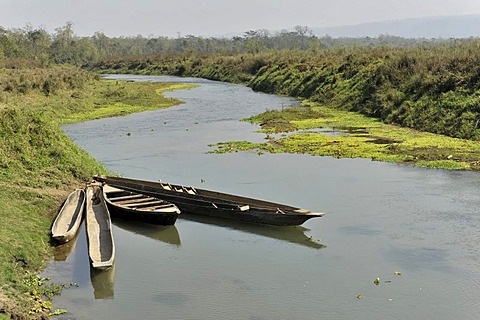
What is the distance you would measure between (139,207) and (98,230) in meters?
1.92

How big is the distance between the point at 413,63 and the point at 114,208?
2582cm

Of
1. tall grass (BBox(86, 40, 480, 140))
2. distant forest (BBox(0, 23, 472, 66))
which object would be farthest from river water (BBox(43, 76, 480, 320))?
distant forest (BBox(0, 23, 472, 66))

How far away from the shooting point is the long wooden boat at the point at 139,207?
50.1 feet

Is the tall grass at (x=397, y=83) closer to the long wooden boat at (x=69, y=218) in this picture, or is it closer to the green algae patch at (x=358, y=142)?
the green algae patch at (x=358, y=142)

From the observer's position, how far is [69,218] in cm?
1518

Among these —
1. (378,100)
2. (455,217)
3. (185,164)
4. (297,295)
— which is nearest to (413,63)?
(378,100)

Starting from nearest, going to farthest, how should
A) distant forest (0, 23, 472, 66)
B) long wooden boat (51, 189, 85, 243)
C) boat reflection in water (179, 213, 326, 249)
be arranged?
1. long wooden boat (51, 189, 85, 243)
2. boat reflection in water (179, 213, 326, 249)
3. distant forest (0, 23, 472, 66)

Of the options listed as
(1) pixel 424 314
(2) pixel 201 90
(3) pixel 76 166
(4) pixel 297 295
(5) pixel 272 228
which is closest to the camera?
(1) pixel 424 314

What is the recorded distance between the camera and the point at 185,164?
2266cm

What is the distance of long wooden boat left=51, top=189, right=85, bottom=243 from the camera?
13.8 m

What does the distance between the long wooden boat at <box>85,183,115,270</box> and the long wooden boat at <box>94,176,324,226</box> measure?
128 cm

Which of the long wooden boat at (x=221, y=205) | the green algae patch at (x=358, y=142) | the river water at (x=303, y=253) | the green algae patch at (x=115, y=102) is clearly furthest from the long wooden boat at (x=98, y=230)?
the green algae patch at (x=115, y=102)

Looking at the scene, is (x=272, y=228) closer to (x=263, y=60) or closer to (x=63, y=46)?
(x=263, y=60)

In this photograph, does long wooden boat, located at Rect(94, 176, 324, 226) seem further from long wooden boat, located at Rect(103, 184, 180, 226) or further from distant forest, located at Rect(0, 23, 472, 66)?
distant forest, located at Rect(0, 23, 472, 66)
